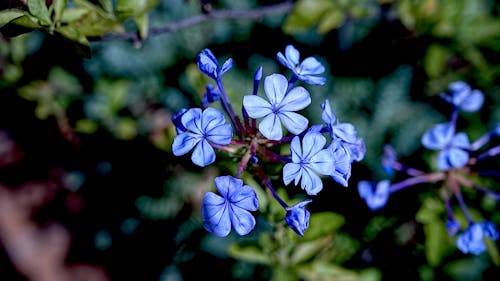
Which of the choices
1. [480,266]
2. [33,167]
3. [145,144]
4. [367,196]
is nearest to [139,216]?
[145,144]

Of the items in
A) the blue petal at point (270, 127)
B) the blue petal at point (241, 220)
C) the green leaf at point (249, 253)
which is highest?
the blue petal at point (270, 127)

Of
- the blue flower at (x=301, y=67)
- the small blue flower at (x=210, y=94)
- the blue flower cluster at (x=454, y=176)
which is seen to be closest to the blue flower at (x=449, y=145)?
the blue flower cluster at (x=454, y=176)

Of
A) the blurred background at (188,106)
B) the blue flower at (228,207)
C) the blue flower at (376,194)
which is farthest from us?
the blurred background at (188,106)

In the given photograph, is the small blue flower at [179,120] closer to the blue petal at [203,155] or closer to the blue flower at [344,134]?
the blue petal at [203,155]

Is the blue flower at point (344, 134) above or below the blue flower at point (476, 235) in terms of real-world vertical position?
above

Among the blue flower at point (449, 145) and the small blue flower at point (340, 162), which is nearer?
the small blue flower at point (340, 162)

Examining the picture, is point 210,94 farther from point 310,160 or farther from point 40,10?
point 40,10

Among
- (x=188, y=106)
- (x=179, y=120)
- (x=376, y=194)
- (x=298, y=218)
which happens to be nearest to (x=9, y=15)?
(x=179, y=120)
